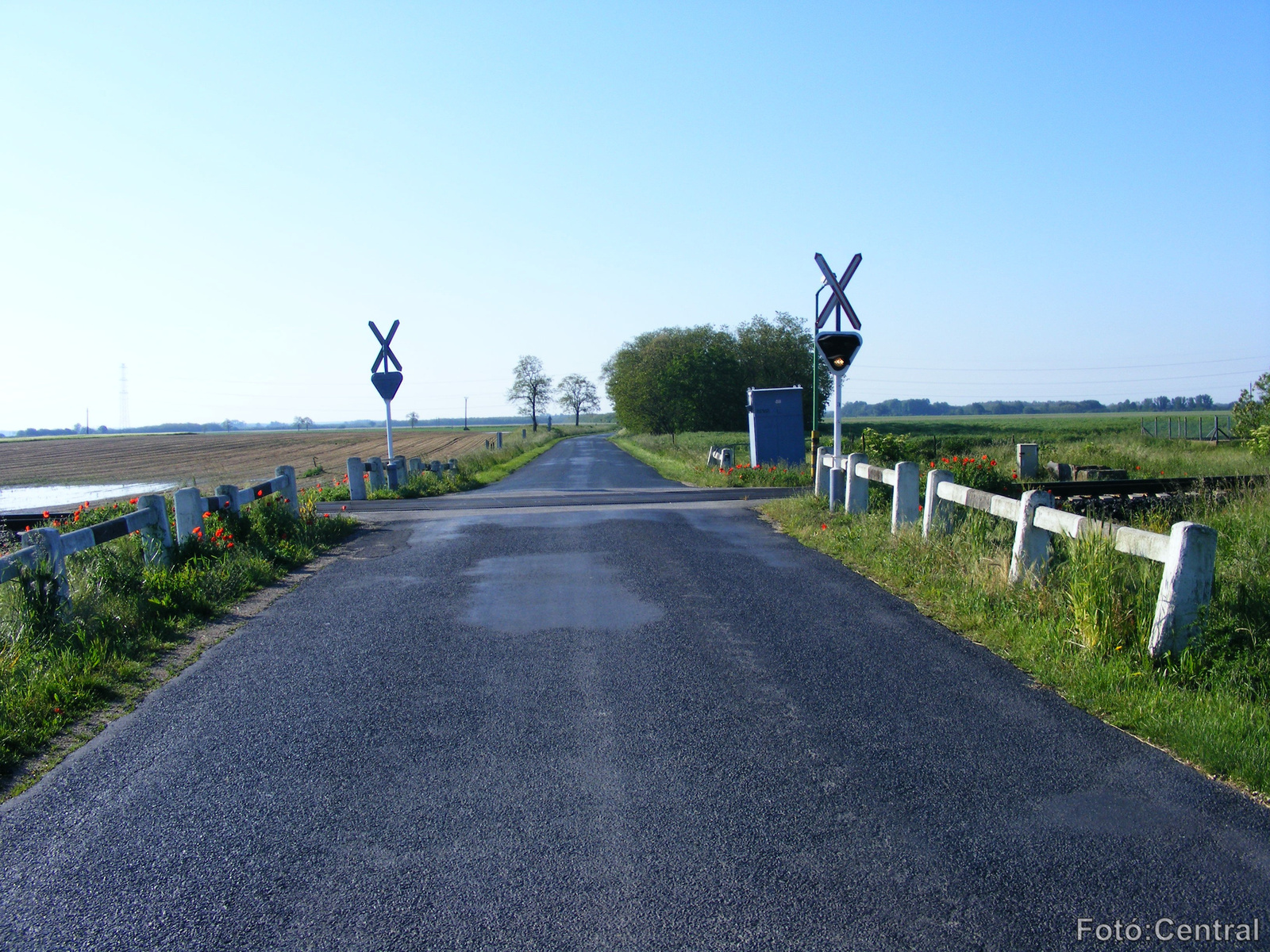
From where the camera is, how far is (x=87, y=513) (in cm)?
1153

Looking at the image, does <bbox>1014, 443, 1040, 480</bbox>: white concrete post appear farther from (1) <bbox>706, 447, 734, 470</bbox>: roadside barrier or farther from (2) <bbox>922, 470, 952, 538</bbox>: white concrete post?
(2) <bbox>922, 470, 952, 538</bbox>: white concrete post

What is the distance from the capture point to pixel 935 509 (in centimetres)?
924

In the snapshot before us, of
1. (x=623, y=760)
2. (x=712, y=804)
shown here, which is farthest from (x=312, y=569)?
(x=712, y=804)

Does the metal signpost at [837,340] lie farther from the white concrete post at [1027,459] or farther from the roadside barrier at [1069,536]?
the white concrete post at [1027,459]

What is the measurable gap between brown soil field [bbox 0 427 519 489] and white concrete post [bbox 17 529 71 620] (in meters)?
21.8

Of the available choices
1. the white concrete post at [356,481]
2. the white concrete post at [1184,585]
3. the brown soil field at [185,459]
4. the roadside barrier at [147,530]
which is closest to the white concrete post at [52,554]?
the roadside barrier at [147,530]

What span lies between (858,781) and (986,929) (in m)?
1.14

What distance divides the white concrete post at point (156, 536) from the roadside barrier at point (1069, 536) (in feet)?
26.1

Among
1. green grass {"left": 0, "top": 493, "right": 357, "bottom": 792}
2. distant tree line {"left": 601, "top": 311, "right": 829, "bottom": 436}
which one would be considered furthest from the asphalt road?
distant tree line {"left": 601, "top": 311, "right": 829, "bottom": 436}

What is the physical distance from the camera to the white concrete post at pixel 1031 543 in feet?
22.9

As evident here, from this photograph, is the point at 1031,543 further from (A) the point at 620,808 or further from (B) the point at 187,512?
(B) the point at 187,512

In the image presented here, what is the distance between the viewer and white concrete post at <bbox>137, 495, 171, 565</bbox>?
8.68 metres

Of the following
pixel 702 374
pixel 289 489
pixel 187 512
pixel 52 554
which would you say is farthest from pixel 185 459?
pixel 52 554

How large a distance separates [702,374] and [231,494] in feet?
213
